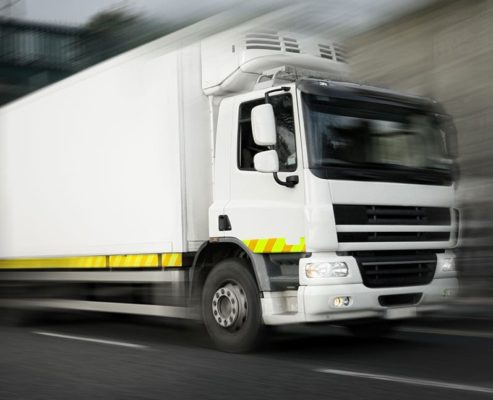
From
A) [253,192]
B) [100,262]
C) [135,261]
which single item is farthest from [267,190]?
[100,262]

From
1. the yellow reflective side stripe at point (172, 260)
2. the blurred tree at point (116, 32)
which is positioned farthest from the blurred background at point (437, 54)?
the yellow reflective side stripe at point (172, 260)

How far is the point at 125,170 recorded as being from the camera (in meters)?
8.76

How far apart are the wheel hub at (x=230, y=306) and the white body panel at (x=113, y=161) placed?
653 mm

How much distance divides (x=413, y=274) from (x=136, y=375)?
275 cm

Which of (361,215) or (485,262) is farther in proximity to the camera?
(361,215)

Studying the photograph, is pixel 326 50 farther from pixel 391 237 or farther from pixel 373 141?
pixel 391 237

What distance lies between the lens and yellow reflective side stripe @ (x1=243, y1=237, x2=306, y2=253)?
23.2ft

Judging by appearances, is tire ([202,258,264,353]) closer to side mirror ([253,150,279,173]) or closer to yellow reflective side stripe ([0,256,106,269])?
side mirror ([253,150,279,173])

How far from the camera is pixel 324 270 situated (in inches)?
273

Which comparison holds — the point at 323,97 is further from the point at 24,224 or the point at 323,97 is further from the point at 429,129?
the point at 24,224

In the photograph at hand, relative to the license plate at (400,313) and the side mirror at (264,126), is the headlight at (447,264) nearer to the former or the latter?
the license plate at (400,313)

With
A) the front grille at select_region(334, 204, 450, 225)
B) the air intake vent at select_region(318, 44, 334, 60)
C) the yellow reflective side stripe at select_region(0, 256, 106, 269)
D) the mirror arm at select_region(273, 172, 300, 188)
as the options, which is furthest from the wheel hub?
the air intake vent at select_region(318, 44, 334, 60)

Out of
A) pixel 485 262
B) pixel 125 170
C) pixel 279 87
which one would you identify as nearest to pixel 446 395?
pixel 485 262

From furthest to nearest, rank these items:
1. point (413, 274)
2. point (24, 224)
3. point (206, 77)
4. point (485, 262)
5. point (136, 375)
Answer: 1. point (24, 224)
2. point (206, 77)
3. point (413, 274)
4. point (136, 375)
5. point (485, 262)
